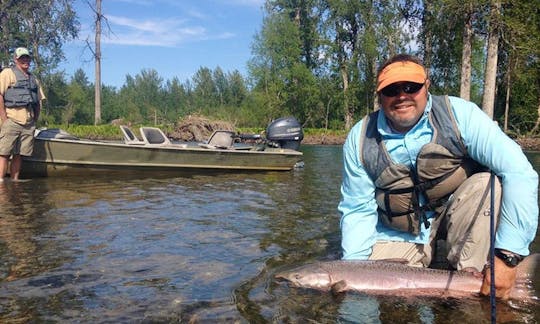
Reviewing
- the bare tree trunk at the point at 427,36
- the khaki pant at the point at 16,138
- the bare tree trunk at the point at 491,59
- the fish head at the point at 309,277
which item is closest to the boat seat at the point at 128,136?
the khaki pant at the point at 16,138

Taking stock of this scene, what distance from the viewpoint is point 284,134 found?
1290 centimetres

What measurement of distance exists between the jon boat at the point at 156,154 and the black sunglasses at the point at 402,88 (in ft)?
27.1

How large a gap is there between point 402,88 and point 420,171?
2.22 feet

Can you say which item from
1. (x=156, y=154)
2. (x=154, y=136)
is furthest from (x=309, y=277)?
(x=154, y=136)

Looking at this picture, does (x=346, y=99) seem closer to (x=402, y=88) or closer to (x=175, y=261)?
(x=175, y=261)

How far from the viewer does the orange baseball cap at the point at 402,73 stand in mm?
3170

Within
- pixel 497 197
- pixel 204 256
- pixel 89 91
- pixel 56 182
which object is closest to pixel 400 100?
pixel 497 197

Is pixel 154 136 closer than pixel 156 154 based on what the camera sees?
No

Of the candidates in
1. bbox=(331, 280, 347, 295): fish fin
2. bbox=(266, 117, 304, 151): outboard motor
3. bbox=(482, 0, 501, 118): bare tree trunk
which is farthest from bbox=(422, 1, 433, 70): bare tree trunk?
bbox=(331, 280, 347, 295): fish fin

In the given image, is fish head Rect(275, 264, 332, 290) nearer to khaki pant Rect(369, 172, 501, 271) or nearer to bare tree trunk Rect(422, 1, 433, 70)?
khaki pant Rect(369, 172, 501, 271)

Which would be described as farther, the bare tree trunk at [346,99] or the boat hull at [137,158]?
the bare tree trunk at [346,99]

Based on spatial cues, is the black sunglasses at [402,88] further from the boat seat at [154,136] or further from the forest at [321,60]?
the forest at [321,60]

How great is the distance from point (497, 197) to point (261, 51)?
161ft

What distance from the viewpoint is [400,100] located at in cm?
328
